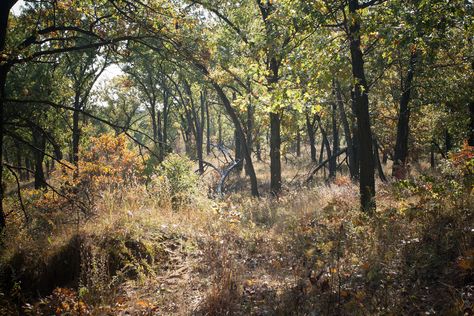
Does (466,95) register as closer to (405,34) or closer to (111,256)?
(405,34)

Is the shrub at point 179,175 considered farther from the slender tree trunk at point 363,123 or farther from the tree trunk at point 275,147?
the slender tree trunk at point 363,123

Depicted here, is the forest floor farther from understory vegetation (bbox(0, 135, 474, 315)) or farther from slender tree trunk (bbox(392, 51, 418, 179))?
slender tree trunk (bbox(392, 51, 418, 179))

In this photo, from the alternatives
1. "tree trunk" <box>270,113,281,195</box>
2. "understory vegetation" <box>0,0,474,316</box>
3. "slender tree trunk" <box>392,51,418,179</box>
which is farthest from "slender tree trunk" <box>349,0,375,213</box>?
"slender tree trunk" <box>392,51,418,179</box>

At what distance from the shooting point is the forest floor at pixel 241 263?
13.2 ft

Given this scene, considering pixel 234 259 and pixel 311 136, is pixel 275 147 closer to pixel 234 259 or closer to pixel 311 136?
pixel 234 259

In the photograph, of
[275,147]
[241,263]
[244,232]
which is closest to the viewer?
[241,263]

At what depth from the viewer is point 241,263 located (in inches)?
220

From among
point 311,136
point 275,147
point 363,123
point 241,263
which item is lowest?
point 241,263

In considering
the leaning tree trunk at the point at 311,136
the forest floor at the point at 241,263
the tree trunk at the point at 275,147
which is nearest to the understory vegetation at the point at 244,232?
the forest floor at the point at 241,263

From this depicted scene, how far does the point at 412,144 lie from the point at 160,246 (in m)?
25.5

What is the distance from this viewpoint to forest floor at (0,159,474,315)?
4.03 metres

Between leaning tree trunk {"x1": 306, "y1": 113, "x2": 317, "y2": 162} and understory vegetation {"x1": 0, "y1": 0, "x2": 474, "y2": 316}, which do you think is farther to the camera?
leaning tree trunk {"x1": 306, "y1": 113, "x2": 317, "y2": 162}

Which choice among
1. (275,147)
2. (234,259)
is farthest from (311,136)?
(234,259)

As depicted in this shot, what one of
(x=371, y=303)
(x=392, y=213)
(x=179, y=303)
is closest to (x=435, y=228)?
(x=392, y=213)
